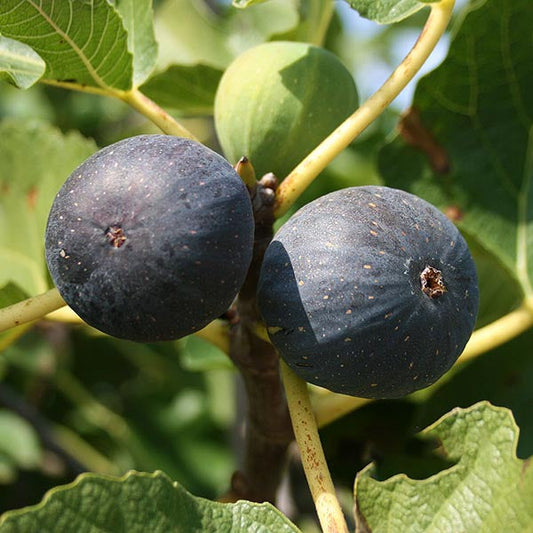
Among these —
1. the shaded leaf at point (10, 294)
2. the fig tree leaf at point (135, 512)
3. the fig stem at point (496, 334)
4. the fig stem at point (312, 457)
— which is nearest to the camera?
the fig tree leaf at point (135, 512)

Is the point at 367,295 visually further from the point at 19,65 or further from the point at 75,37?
the point at 19,65

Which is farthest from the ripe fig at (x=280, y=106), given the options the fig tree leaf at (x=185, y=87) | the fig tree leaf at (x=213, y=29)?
the fig tree leaf at (x=213, y=29)

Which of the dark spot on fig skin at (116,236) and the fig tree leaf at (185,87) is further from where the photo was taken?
the fig tree leaf at (185,87)

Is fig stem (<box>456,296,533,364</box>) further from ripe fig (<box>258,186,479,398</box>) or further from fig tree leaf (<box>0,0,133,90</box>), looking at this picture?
fig tree leaf (<box>0,0,133,90</box>)

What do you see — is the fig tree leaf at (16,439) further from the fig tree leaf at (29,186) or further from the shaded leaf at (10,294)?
the shaded leaf at (10,294)

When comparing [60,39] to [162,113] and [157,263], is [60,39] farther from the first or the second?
[157,263]

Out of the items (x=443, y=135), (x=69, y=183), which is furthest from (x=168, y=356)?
(x=69, y=183)

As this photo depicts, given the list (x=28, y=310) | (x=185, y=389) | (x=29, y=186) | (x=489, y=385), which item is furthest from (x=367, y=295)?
(x=185, y=389)
